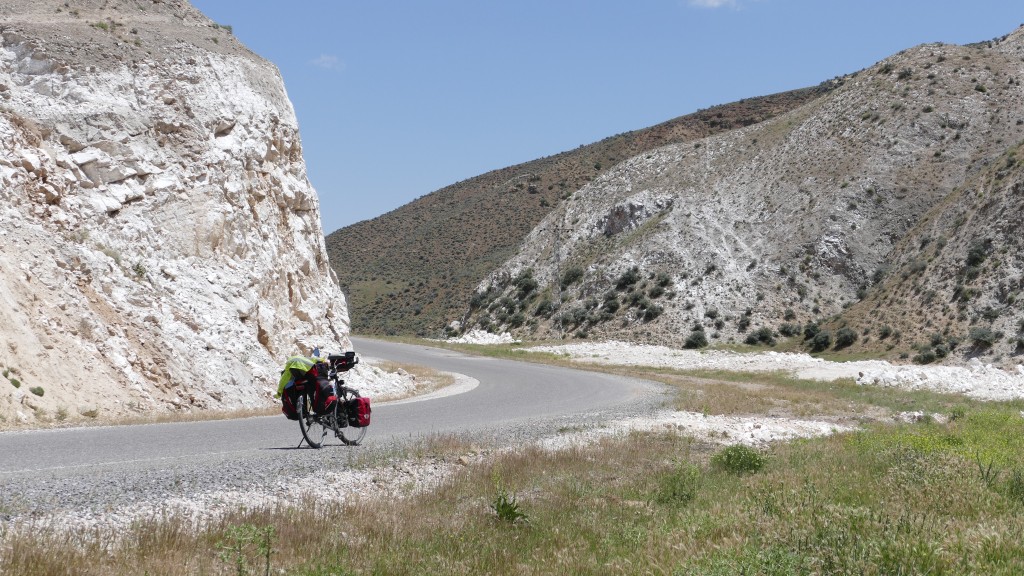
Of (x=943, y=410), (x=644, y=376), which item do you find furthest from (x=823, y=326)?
(x=943, y=410)

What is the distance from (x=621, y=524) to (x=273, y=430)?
25.6 ft

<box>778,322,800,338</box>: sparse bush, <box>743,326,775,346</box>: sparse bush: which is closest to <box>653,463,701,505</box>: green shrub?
<box>743,326,775,346</box>: sparse bush

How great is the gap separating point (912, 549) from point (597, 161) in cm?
9740

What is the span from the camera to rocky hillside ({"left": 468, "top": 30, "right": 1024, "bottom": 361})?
3978 cm

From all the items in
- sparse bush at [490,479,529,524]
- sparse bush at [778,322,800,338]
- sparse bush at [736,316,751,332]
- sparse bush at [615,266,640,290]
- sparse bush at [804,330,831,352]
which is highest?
sparse bush at [615,266,640,290]

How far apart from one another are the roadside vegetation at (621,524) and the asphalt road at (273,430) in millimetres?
2231

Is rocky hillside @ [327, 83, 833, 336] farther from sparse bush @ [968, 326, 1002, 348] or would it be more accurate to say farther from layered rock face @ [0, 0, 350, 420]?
layered rock face @ [0, 0, 350, 420]

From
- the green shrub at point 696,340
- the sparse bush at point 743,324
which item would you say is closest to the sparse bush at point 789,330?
the sparse bush at point 743,324

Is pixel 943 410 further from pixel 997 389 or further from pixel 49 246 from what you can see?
pixel 49 246

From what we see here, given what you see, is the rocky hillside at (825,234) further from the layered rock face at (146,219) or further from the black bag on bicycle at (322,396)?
the black bag on bicycle at (322,396)

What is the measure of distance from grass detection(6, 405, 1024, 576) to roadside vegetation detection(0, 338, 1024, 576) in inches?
0.7

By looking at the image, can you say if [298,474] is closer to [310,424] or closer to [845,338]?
[310,424]

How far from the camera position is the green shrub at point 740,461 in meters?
9.27

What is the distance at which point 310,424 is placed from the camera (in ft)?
35.5
